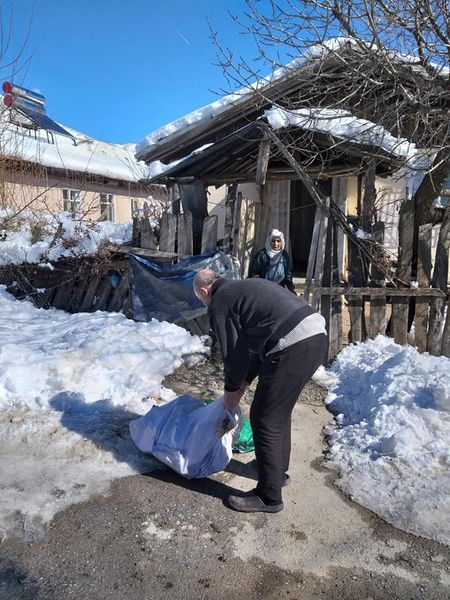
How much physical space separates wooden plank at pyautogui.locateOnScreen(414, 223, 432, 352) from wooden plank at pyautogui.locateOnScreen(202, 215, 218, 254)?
2.63 m

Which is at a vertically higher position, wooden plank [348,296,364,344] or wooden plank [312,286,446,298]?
wooden plank [312,286,446,298]

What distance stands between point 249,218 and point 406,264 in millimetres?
2134

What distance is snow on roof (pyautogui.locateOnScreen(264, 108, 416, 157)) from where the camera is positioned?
5.75 meters

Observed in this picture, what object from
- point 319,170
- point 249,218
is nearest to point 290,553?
point 249,218

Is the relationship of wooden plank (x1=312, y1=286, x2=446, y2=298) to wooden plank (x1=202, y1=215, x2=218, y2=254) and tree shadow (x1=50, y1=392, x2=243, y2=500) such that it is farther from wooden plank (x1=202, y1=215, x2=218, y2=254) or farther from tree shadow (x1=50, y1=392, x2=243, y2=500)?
tree shadow (x1=50, y1=392, x2=243, y2=500)

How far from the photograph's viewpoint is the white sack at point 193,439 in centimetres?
312

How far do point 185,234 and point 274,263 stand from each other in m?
1.41

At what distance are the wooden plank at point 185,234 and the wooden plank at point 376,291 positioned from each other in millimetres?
1938

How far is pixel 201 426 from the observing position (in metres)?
3.17

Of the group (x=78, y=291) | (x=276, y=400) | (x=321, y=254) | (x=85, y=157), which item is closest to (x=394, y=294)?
(x=321, y=254)

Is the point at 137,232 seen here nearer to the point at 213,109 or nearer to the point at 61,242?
the point at 61,242

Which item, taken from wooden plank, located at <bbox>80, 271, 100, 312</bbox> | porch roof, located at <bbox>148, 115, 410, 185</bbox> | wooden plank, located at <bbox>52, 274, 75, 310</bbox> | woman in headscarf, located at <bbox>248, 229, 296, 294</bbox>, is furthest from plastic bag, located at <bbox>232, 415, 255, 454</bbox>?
wooden plank, located at <bbox>52, 274, 75, 310</bbox>

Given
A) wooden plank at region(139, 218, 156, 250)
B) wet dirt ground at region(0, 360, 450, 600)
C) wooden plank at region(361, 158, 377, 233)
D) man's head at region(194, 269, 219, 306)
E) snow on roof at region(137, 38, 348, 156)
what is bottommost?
wet dirt ground at region(0, 360, 450, 600)

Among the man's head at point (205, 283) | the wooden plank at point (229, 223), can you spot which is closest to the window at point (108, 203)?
the wooden plank at point (229, 223)
